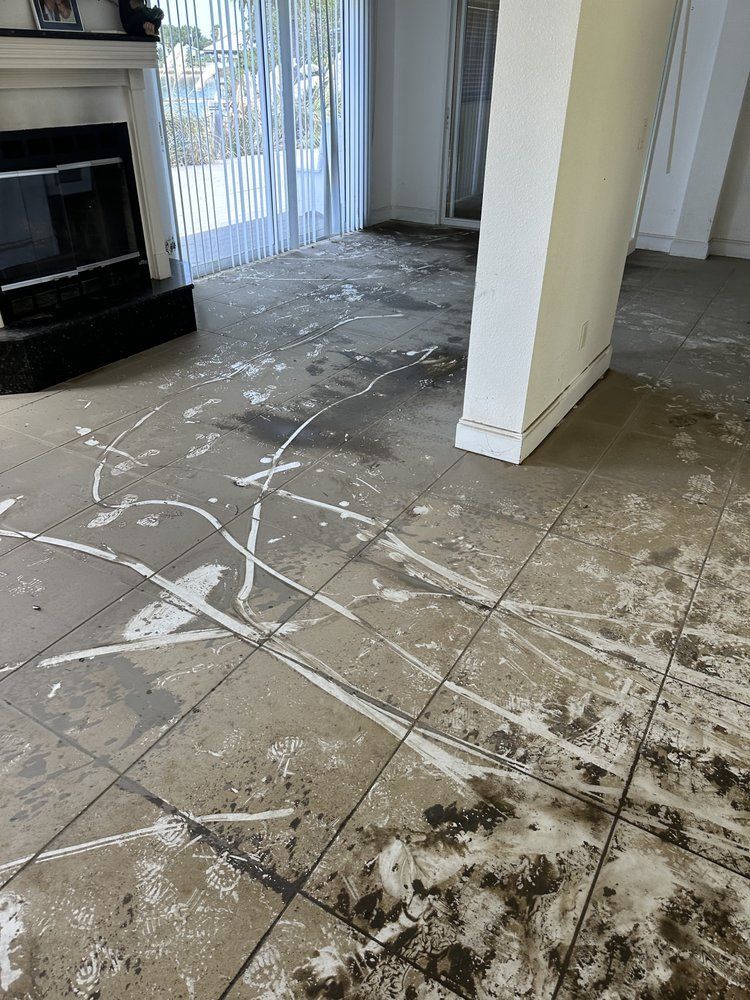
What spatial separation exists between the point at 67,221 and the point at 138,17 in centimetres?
105

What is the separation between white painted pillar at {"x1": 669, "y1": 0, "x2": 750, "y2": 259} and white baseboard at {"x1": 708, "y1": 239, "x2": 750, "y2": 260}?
0.68 ft

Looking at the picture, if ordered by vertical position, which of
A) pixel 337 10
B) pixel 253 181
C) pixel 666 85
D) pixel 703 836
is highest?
pixel 337 10

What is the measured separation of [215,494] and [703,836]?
5.87 feet

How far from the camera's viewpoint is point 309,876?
133 cm

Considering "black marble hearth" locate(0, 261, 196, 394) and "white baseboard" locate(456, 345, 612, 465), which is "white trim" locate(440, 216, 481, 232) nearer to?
"black marble hearth" locate(0, 261, 196, 394)

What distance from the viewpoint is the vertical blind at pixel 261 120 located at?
431cm

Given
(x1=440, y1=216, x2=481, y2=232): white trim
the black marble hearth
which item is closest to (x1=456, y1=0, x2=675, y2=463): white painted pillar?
the black marble hearth

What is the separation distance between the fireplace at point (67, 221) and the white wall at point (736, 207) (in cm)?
465

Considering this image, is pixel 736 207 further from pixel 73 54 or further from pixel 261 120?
pixel 73 54

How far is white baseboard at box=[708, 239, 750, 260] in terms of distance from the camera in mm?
5781

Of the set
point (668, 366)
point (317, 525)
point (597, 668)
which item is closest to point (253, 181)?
point (668, 366)

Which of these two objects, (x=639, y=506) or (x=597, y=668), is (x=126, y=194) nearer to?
(x=639, y=506)

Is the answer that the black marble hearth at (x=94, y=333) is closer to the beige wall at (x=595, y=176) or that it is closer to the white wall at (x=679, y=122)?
the beige wall at (x=595, y=176)

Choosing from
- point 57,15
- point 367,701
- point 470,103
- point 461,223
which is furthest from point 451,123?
point 367,701
